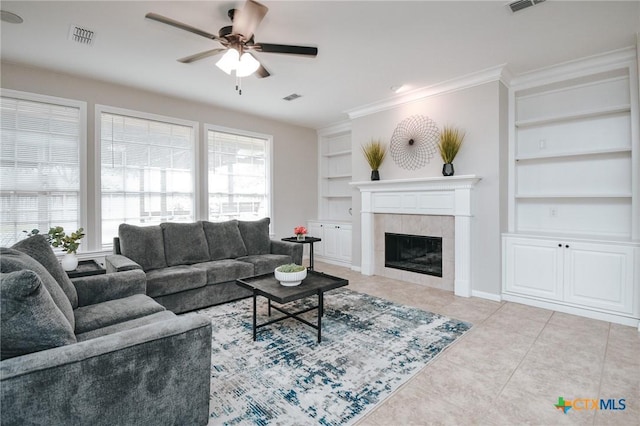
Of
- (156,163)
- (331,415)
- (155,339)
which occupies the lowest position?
(331,415)

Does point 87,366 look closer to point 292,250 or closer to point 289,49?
point 289,49

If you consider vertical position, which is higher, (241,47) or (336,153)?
(241,47)

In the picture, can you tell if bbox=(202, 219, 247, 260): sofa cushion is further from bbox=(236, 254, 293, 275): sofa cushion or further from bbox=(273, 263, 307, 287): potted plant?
bbox=(273, 263, 307, 287): potted plant

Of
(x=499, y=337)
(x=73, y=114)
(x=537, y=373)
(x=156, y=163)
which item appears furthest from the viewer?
(x=156, y=163)

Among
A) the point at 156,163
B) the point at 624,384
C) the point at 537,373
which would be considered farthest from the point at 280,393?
the point at 156,163

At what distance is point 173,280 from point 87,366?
2.14 m

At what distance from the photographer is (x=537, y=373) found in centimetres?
221

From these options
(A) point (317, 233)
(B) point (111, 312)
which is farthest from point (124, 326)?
(A) point (317, 233)

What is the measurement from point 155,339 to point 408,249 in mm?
4039

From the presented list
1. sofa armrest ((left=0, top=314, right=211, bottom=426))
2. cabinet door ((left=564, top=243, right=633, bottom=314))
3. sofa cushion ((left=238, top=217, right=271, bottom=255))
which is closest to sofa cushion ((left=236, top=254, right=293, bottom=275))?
sofa cushion ((left=238, top=217, right=271, bottom=255))

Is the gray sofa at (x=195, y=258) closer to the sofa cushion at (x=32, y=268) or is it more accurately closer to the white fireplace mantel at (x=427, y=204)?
the sofa cushion at (x=32, y=268)

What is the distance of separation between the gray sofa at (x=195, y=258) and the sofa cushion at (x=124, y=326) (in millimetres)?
1191

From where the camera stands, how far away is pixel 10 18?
2664 millimetres

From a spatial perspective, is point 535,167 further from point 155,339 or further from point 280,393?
point 155,339
